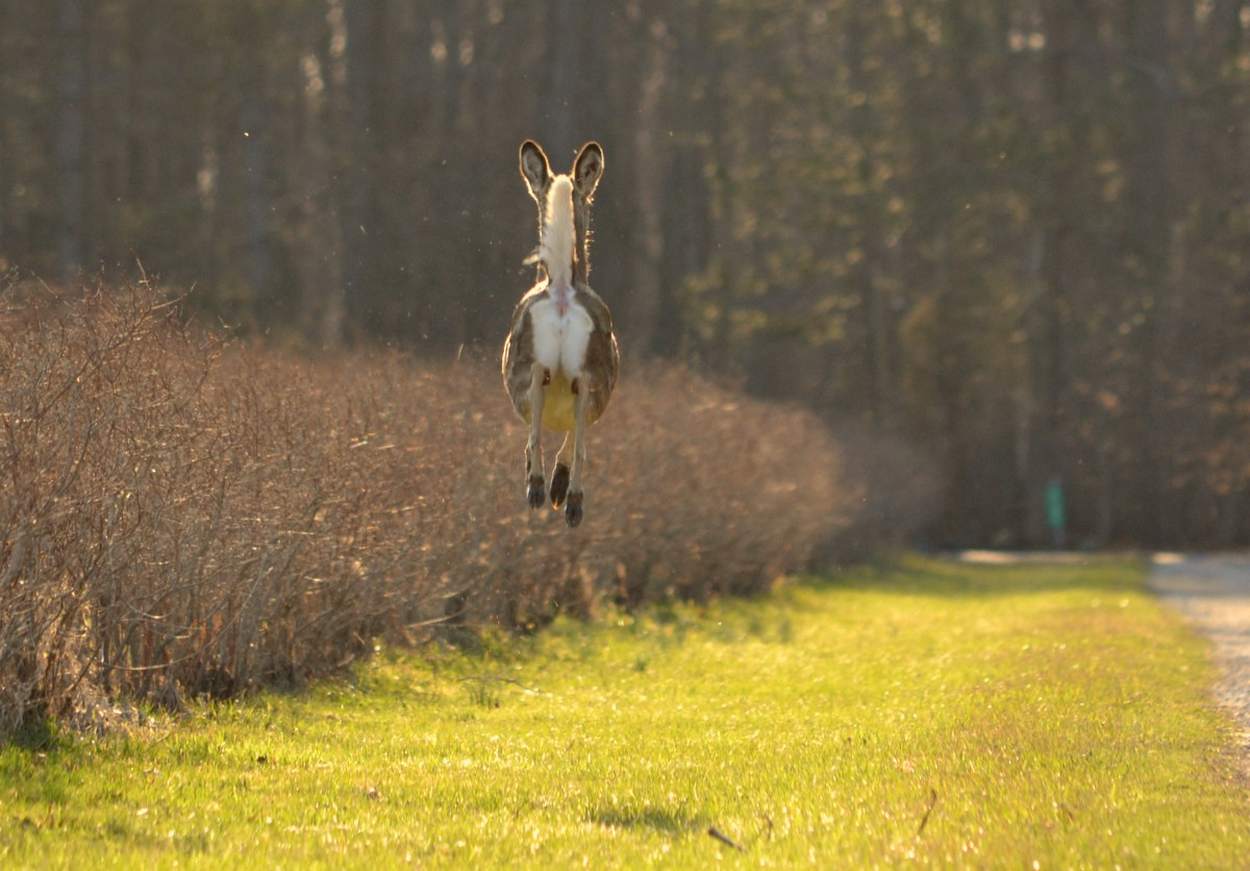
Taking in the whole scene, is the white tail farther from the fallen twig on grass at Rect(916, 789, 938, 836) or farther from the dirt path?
the dirt path

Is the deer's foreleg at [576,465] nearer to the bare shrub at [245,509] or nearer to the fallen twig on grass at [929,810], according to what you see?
the bare shrub at [245,509]

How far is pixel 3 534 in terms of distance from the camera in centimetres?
1117

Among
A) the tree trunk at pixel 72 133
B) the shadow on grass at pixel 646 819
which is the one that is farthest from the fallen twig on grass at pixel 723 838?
the tree trunk at pixel 72 133

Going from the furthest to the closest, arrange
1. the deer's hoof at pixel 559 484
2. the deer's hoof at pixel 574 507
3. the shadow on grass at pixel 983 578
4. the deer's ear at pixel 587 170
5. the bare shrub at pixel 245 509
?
1. the shadow on grass at pixel 983 578
2. the deer's hoof at pixel 559 484
3. the deer's hoof at pixel 574 507
4. the deer's ear at pixel 587 170
5. the bare shrub at pixel 245 509

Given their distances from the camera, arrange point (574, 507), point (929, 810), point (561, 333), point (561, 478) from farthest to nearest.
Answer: point (561, 478)
point (574, 507)
point (561, 333)
point (929, 810)

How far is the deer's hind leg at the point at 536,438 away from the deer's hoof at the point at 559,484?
0.37 metres

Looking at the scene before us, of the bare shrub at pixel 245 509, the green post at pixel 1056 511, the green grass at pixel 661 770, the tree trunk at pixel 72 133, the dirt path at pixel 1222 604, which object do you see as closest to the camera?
the green grass at pixel 661 770

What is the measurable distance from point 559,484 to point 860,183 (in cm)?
4385

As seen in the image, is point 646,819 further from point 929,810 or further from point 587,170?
point 587,170

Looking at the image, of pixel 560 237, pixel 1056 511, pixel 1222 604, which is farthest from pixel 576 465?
pixel 1056 511

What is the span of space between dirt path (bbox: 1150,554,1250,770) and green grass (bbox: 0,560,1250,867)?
11.4 inches

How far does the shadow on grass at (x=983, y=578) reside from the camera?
34.1 m

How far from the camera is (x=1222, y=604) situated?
29.7 meters

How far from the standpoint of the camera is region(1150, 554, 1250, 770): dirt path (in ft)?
54.7
